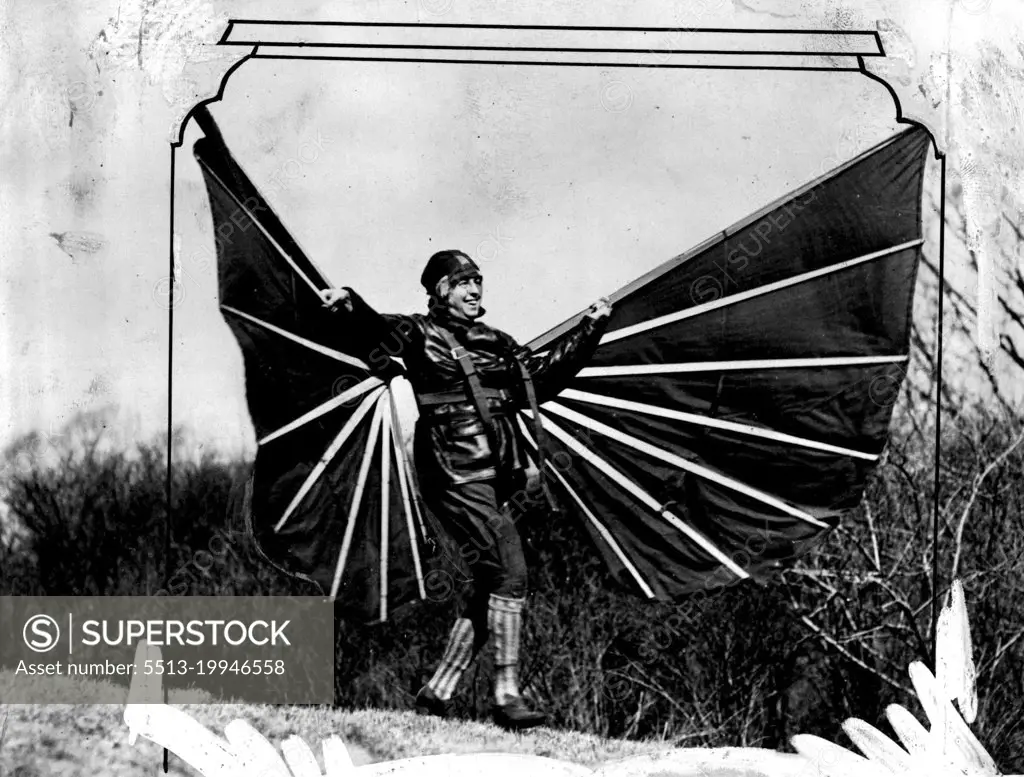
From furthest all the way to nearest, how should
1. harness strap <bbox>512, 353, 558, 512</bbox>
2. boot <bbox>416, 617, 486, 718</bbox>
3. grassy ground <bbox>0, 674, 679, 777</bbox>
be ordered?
harness strap <bbox>512, 353, 558, 512</bbox> → boot <bbox>416, 617, 486, 718</bbox> → grassy ground <bbox>0, 674, 679, 777</bbox>

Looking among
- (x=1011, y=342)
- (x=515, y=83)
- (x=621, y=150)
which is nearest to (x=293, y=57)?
(x=515, y=83)

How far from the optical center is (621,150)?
234 inches

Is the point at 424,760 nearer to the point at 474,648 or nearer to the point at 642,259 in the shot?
the point at 474,648

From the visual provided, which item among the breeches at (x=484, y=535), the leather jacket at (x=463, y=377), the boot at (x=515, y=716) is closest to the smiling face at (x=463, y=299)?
the leather jacket at (x=463, y=377)

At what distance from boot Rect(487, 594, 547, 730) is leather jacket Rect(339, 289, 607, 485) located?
0.53m

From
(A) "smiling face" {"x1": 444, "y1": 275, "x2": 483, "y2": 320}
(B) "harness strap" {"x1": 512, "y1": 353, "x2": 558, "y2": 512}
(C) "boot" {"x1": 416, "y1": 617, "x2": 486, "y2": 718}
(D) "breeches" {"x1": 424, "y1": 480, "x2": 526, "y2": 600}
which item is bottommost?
(C) "boot" {"x1": 416, "y1": 617, "x2": 486, "y2": 718}

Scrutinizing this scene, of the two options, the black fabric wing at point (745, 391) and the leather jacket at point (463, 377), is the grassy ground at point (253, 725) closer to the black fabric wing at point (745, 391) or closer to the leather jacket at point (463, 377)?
the black fabric wing at point (745, 391)

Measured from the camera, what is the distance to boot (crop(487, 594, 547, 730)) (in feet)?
18.4

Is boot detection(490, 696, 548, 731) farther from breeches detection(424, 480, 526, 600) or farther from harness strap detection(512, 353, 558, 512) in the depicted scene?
harness strap detection(512, 353, 558, 512)

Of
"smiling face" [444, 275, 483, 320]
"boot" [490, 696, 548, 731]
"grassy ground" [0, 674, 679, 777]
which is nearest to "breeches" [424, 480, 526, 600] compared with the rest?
"boot" [490, 696, 548, 731]

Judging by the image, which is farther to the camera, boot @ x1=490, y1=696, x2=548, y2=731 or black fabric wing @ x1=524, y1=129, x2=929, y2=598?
black fabric wing @ x1=524, y1=129, x2=929, y2=598

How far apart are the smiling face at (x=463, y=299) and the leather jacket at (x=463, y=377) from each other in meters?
0.03

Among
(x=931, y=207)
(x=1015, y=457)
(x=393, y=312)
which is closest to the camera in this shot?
(x=393, y=312)

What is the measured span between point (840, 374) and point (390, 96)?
2.28 metres
